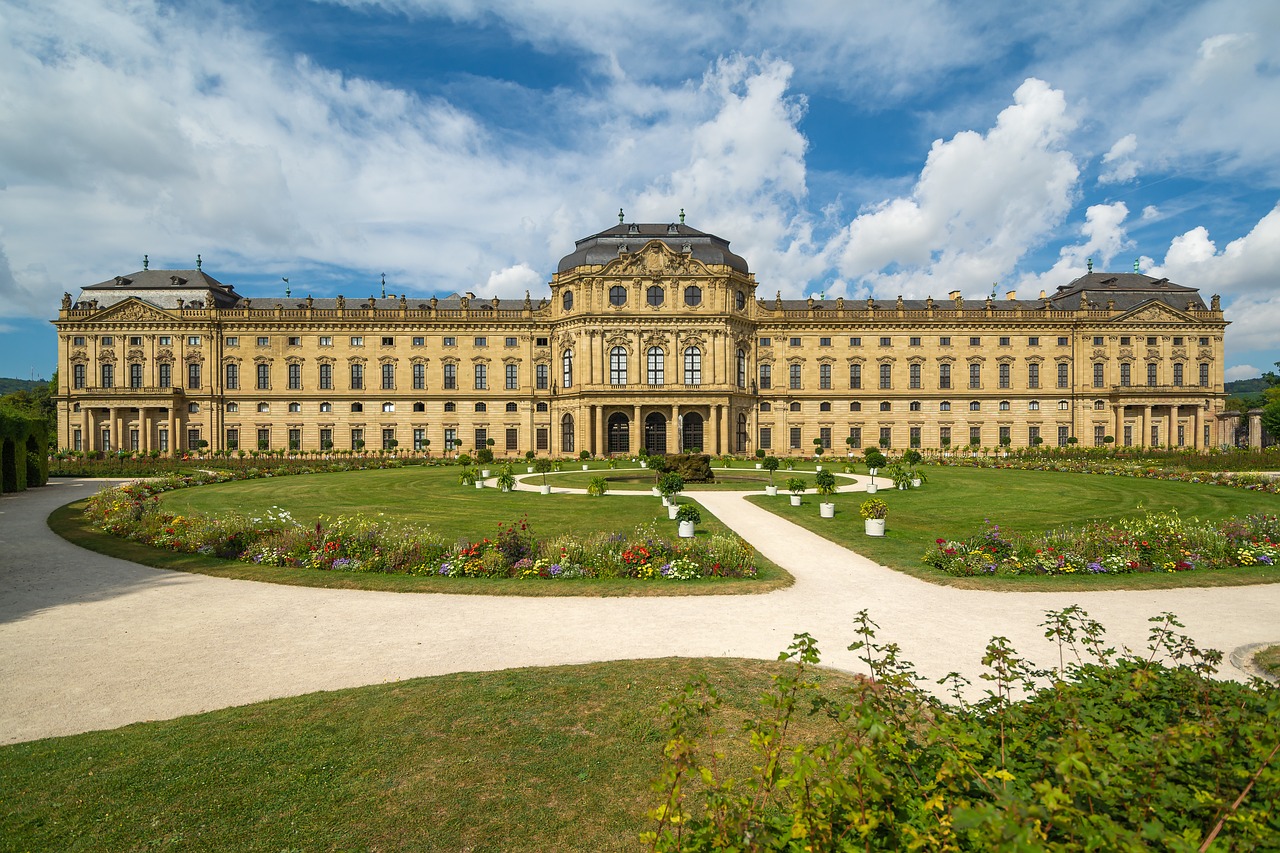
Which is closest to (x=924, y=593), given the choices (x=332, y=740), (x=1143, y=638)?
(x=1143, y=638)

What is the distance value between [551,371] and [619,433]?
10.3 m

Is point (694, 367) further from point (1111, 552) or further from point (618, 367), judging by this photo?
point (1111, 552)

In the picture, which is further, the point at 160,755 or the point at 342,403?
the point at 342,403

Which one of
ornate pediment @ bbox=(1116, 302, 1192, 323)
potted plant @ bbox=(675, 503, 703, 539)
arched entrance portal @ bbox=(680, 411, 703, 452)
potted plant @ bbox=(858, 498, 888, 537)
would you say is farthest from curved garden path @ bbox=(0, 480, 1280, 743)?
ornate pediment @ bbox=(1116, 302, 1192, 323)

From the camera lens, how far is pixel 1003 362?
209 ft

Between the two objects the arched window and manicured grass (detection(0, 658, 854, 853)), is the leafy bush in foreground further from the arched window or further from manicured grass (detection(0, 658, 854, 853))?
the arched window

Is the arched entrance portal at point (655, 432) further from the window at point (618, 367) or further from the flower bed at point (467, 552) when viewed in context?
the flower bed at point (467, 552)

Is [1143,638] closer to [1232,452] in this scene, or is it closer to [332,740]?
[332,740]

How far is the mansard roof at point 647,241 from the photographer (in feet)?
194

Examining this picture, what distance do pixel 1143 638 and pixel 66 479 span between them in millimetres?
56122

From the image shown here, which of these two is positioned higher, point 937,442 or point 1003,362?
point 1003,362

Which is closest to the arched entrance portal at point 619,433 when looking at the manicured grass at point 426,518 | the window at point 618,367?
the window at point 618,367

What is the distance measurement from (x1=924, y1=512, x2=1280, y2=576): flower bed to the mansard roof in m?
47.3

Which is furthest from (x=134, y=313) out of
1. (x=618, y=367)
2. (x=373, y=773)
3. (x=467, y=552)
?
→ (x=373, y=773)
